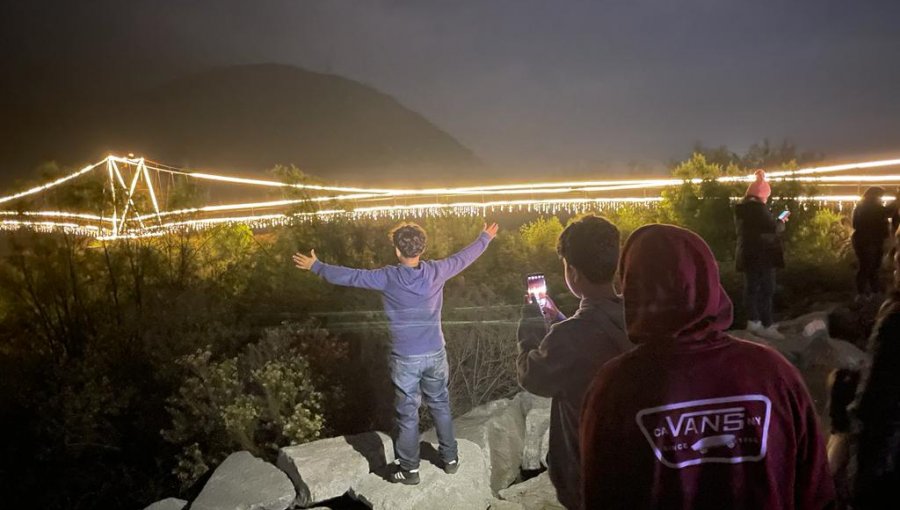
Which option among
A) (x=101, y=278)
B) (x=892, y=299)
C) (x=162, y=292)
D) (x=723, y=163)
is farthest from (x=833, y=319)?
(x=723, y=163)

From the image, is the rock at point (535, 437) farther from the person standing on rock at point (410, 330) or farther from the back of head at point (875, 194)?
the back of head at point (875, 194)

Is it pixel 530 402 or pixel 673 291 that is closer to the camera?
pixel 673 291

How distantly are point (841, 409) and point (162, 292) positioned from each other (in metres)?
8.48

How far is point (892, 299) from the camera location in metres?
2.03

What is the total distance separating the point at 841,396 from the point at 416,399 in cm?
241

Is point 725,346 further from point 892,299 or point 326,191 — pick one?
point 326,191

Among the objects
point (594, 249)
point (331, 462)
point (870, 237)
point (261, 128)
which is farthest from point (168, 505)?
point (261, 128)

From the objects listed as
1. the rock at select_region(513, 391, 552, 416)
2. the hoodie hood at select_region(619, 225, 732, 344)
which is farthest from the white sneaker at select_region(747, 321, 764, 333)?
the hoodie hood at select_region(619, 225, 732, 344)

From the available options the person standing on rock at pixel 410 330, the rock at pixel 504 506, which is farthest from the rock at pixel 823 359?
the person standing on rock at pixel 410 330

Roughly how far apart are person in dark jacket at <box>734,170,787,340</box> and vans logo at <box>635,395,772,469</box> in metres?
5.09

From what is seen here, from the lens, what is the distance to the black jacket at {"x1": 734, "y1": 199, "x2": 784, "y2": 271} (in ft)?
19.9

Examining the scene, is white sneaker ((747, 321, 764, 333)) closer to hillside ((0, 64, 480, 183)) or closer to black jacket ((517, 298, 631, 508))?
black jacket ((517, 298, 631, 508))

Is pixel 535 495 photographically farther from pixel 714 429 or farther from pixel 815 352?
pixel 815 352

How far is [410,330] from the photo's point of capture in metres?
3.77
